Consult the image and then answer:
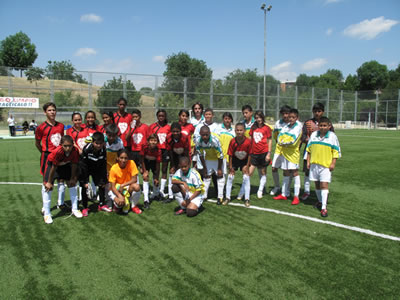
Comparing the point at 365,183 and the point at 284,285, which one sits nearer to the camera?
the point at 284,285

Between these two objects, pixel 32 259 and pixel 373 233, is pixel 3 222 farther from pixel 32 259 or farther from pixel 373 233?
pixel 373 233

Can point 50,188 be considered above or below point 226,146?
below

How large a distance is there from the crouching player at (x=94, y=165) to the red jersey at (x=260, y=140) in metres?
2.97

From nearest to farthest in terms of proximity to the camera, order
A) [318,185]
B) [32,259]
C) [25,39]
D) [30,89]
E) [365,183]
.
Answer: [32,259]
[318,185]
[365,183]
[30,89]
[25,39]

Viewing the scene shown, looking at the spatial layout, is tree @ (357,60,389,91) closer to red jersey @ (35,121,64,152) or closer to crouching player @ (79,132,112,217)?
crouching player @ (79,132,112,217)

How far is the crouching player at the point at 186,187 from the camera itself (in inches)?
220

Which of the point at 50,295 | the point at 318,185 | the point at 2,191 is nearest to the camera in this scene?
the point at 50,295

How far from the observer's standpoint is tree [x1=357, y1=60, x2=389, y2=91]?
84.8 metres

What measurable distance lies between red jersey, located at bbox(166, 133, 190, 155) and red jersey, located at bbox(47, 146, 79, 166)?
5.69ft

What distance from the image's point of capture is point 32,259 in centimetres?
380

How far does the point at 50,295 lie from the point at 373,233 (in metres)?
4.29

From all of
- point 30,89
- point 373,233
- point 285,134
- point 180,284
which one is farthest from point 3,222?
point 30,89

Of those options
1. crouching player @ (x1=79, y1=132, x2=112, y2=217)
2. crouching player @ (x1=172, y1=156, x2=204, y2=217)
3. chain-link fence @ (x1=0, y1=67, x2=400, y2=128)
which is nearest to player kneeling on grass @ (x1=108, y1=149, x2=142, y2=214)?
crouching player @ (x1=79, y1=132, x2=112, y2=217)

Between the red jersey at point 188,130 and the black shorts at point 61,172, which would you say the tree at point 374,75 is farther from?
the black shorts at point 61,172
